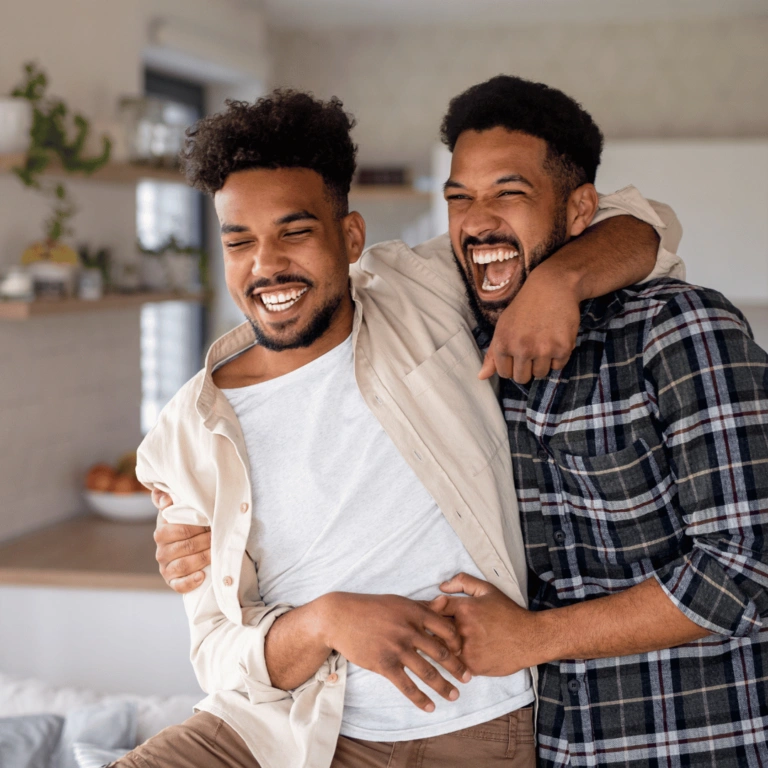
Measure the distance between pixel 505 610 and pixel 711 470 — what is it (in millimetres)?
368

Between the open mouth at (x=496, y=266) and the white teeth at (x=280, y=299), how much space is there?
0.30 metres

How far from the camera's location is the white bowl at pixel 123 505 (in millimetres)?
3115

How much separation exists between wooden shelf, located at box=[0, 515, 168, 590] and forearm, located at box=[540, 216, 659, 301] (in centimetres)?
157

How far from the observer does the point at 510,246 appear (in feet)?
5.13

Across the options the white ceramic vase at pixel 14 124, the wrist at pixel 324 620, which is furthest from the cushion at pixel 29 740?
the white ceramic vase at pixel 14 124

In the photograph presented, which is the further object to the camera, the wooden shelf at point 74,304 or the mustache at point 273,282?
the wooden shelf at point 74,304

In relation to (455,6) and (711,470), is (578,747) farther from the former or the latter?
(455,6)

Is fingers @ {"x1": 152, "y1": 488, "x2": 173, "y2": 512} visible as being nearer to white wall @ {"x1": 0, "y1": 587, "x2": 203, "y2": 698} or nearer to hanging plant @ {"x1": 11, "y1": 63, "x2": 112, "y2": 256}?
white wall @ {"x1": 0, "y1": 587, "x2": 203, "y2": 698}

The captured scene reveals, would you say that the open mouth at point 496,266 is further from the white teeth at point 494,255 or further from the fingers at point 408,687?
the fingers at point 408,687

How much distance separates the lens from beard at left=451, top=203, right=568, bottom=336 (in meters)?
1.56

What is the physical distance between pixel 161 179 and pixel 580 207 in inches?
80.5

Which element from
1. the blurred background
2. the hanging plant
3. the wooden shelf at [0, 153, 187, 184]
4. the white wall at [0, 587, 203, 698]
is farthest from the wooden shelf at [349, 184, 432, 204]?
the white wall at [0, 587, 203, 698]

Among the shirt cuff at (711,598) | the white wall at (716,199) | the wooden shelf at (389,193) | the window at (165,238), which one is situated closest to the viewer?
the shirt cuff at (711,598)

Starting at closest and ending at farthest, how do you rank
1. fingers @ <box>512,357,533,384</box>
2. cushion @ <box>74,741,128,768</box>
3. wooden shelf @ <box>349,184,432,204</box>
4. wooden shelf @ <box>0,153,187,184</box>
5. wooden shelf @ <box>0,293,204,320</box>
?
fingers @ <box>512,357,533,384</box> → cushion @ <box>74,741,128,768</box> → wooden shelf @ <box>0,293,204,320</box> → wooden shelf @ <box>0,153,187,184</box> → wooden shelf @ <box>349,184,432,204</box>
